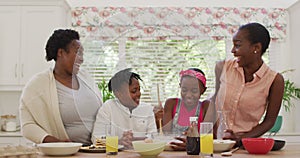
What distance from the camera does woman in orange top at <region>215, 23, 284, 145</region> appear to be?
159 centimetres

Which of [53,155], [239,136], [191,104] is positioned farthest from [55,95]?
[239,136]

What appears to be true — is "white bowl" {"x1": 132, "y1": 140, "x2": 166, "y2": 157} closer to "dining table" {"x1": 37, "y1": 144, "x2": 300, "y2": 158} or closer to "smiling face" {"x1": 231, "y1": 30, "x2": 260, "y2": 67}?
"dining table" {"x1": 37, "y1": 144, "x2": 300, "y2": 158}

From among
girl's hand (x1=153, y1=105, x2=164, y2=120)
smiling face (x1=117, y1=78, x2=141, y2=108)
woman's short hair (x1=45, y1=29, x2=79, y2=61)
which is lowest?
girl's hand (x1=153, y1=105, x2=164, y2=120)

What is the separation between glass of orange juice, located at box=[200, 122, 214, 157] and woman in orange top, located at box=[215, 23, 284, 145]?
285 mm

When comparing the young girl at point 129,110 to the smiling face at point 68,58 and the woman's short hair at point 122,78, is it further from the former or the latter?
the smiling face at point 68,58

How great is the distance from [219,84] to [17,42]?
278 centimetres

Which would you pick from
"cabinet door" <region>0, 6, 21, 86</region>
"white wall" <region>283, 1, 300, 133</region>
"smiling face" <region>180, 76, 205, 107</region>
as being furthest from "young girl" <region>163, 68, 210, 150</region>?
"white wall" <region>283, 1, 300, 133</region>

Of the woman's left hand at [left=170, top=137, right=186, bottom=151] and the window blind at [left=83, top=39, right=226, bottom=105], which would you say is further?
the woman's left hand at [left=170, top=137, right=186, bottom=151]

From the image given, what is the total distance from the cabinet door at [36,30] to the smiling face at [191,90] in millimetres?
2622

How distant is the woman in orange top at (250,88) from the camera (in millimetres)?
1587

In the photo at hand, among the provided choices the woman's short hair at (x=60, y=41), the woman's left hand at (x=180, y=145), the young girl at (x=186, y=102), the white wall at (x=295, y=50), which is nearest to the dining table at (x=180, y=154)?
the woman's left hand at (x=180, y=145)

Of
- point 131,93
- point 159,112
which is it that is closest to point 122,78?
point 131,93

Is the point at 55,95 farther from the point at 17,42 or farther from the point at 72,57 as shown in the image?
the point at 17,42

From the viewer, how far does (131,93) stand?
4.04 ft
